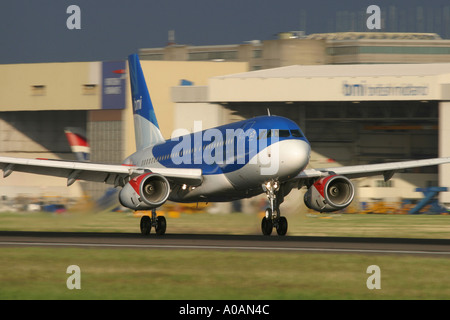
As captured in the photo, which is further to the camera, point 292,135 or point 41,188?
point 41,188

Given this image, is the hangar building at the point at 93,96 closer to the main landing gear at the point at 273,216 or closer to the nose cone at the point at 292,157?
the main landing gear at the point at 273,216

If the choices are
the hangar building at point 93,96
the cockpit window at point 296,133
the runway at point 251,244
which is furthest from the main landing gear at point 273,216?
the hangar building at point 93,96

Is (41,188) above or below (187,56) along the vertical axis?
below

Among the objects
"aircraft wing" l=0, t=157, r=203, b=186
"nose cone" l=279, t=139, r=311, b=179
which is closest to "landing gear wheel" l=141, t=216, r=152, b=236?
"aircraft wing" l=0, t=157, r=203, b=186

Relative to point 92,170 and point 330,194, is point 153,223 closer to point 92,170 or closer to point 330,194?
point 92,170

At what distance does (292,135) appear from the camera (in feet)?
93.4

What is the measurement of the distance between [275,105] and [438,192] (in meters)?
19.2

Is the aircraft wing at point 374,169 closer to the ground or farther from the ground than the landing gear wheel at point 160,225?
farther from the ground

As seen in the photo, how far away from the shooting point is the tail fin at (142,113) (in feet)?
138

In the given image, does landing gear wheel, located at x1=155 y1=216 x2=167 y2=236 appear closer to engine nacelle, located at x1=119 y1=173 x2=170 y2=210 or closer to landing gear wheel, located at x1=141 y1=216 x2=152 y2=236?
landing gear wheel, located at x1=141 y1=216 x2=152 y2=236

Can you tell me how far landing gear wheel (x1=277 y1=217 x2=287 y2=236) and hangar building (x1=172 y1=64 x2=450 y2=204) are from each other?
3148cm

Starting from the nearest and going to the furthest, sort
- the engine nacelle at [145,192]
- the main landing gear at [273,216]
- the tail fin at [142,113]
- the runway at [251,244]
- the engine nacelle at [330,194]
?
the runway at [251,244] < the main landing gear at [273,216] < the engine nacelle at [145,192] < the engine nacelle at [330,194] < the tail fin at [142,113]
